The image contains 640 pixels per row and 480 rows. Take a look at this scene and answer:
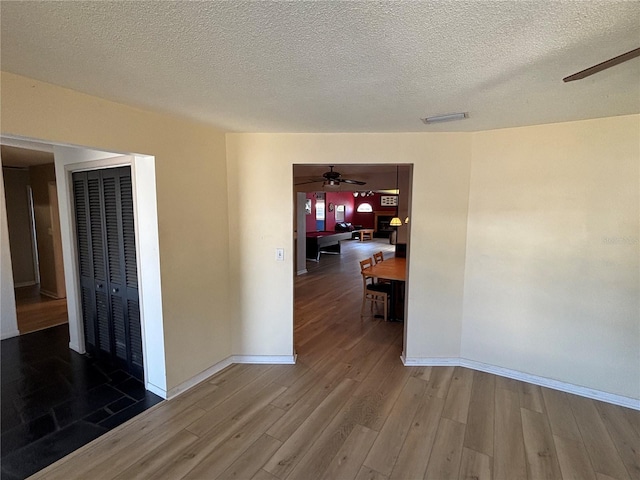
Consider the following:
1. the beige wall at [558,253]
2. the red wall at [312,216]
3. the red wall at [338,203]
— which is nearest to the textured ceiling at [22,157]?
the beige wall at [558,253]

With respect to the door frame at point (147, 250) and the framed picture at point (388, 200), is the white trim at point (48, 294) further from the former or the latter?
the framed picture at point (388, 200)

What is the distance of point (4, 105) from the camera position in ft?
5.18

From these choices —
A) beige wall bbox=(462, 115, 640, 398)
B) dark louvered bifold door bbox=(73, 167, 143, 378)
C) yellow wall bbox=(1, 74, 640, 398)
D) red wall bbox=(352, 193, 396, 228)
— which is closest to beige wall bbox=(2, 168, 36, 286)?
dark louvered bifold door bbox=(73, 167, 143, 378)

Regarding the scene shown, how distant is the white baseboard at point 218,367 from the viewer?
2596 millimetres

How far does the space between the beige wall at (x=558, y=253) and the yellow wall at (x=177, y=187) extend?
249 centimetres

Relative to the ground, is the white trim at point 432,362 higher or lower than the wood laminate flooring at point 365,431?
higher

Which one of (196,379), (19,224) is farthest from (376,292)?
(19,224)

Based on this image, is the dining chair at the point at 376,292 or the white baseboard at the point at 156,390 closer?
the white baseboard at the point at 156,390

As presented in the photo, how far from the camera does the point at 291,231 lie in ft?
9.94

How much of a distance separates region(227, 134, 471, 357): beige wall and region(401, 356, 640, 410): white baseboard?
0.08 meters

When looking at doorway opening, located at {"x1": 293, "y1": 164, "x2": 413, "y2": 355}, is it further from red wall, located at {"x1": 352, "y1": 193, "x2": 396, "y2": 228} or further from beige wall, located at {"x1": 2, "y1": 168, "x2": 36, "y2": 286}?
beige wall, located at {"x1": 2, "y1": 168, "x2": 36, "y2": 286}

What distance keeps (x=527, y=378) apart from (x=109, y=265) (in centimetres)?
414

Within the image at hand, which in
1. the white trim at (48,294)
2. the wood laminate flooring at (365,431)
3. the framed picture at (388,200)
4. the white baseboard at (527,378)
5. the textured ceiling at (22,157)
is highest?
the textured ceiling at (22,157)

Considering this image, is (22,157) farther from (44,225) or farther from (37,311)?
(37,311)
